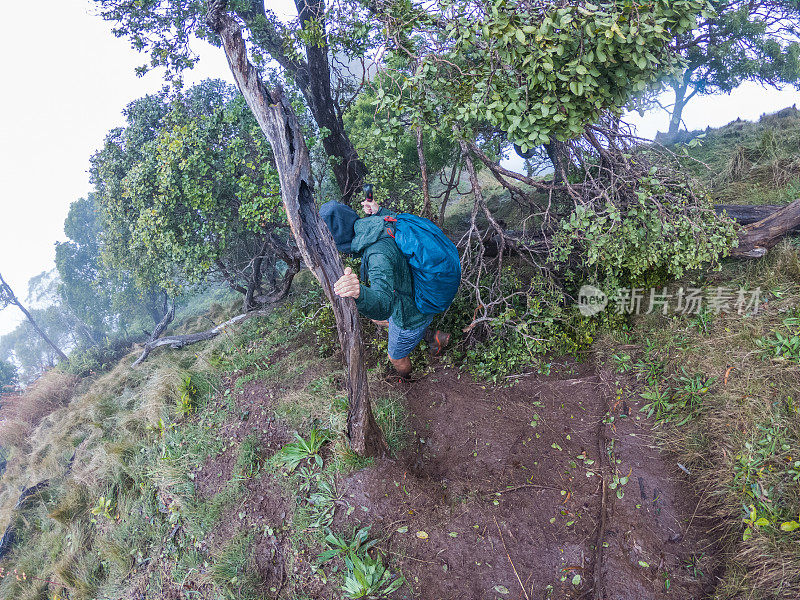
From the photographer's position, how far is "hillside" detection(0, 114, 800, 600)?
8.91ft

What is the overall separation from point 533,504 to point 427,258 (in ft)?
7.04

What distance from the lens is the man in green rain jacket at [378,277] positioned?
267 centimetres

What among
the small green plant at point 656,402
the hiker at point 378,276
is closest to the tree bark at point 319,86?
the hiker at point 378,276

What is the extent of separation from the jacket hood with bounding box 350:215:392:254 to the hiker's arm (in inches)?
6.9

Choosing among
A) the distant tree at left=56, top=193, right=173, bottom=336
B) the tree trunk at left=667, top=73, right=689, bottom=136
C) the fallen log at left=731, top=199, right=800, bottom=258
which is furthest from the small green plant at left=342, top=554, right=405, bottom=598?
the distant tree at left=56, top=193, right=173, bottom=336

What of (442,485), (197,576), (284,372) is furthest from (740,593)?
(284,372)

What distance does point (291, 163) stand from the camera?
8.42 feet

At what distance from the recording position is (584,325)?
4.56 metres

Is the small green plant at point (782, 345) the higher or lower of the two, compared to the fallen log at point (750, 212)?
lower

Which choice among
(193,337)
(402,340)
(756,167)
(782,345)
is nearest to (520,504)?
(402,340)

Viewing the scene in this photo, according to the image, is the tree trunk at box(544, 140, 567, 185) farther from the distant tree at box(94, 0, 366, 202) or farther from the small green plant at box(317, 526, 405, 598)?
the small green plant at box(317, 526, 405, 598)

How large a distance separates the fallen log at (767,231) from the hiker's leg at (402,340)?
11.4 ft

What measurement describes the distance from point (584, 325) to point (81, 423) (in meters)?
8.56

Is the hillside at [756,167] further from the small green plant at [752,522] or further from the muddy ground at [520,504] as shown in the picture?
the small green plant at [752,522]
